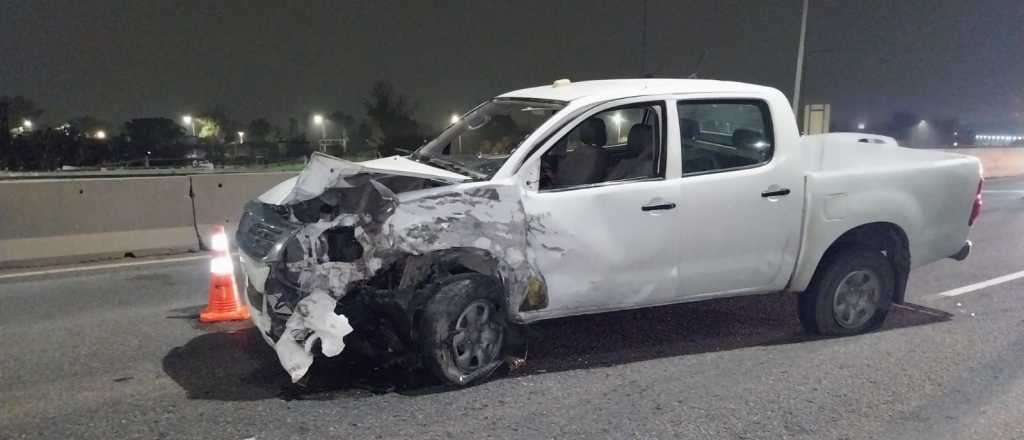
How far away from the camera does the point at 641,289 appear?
4.62 m

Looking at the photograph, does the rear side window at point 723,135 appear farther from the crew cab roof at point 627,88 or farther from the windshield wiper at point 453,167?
the windshield wiper at point 453,167

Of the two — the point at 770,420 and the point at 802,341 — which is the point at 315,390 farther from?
the point at 802,341

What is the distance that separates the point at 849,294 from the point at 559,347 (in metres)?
2.20

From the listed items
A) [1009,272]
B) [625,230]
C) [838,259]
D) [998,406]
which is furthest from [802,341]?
[1009,272]

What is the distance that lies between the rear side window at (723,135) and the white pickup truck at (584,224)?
0.01 m

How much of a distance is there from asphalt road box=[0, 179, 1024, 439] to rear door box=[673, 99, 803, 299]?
568 mm

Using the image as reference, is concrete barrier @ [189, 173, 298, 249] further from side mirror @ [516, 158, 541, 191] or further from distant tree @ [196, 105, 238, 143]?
distant tree @ [196, 105, 238, 143]

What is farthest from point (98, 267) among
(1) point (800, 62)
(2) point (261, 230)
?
(1) point (800, 62)

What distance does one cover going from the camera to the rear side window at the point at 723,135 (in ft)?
15.6

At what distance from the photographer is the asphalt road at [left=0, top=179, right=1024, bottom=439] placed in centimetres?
372

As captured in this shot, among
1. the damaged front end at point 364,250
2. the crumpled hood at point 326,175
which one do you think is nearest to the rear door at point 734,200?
the damaged front end at point 364,250

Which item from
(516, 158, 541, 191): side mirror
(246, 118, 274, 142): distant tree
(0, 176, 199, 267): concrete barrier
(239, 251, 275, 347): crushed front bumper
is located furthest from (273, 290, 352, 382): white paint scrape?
→ (246, 118, 274, 142): distant tree

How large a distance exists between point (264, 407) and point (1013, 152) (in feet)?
87.1

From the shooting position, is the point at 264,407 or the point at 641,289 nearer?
the point at 264,407
